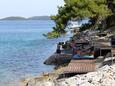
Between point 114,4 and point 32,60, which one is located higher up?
point 114,4

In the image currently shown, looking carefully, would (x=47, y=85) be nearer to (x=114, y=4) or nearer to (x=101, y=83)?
(x=101, y=83)

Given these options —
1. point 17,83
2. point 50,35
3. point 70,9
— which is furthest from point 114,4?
point 17,83

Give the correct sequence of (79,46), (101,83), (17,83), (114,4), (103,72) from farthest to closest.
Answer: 1. (114,4)
2. (79,46)
3. (17,83)
4. (103,72)
5. (101,83)

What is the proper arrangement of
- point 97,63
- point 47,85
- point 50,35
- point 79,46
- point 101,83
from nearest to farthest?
point 101,83 < point 47,85 < point 97,63 < point 79,46 < point 50,35

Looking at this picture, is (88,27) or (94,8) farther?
(88,27)

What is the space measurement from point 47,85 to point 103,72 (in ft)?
12.1

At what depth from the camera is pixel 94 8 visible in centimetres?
5066

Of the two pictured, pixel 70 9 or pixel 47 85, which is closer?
pixel 47 85

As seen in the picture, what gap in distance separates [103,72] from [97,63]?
28.2 ft

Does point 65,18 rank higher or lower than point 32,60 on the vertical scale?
higher

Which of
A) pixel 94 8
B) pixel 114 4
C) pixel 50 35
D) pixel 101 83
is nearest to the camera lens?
pixel 101 83

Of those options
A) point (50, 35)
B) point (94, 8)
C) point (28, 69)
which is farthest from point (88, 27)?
point (28, 69)

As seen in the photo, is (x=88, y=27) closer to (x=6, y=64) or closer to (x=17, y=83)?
(x=6, y=64)

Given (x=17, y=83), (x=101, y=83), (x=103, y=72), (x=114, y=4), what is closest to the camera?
(x=101, y=83)
